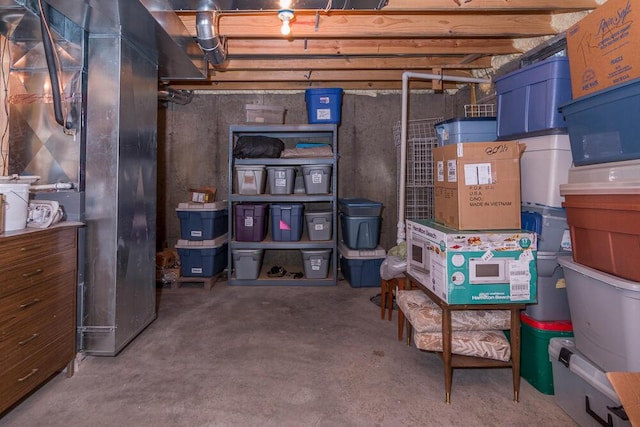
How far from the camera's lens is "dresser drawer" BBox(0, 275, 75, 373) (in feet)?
5.39

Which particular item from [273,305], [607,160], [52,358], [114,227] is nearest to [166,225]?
[273,305]

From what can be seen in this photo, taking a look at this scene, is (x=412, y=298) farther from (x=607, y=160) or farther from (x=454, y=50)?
(x=454, y=50)

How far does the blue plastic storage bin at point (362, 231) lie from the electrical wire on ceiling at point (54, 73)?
2.70m

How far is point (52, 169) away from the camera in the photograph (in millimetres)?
2307

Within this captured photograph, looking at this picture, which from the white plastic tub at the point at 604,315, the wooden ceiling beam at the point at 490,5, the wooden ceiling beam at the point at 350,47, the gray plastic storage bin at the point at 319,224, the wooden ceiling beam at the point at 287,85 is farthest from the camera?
the wooden ceiling beam at the point at 287,85

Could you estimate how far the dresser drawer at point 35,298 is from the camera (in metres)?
1.65

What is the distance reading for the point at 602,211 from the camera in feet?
5.04

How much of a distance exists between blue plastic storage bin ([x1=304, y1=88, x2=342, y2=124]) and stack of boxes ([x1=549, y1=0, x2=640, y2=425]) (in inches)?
99.3

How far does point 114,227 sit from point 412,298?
2.06 meters

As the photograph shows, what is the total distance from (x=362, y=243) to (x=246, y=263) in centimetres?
139

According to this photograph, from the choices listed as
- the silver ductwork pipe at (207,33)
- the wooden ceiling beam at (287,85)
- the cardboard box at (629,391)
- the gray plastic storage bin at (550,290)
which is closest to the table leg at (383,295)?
the gray plastic storage bin at (550,290)

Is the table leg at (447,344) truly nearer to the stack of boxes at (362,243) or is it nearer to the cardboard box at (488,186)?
the cardboard box at (488,186)

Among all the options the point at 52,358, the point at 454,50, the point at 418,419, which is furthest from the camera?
the point at 454,50

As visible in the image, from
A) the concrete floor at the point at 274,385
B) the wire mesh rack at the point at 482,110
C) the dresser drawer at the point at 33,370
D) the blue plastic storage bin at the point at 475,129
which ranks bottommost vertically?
the concrete floor at the point at 274,385
